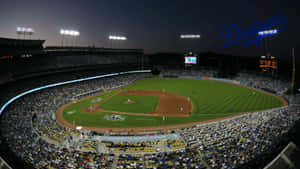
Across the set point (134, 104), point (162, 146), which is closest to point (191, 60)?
point (134, 104)

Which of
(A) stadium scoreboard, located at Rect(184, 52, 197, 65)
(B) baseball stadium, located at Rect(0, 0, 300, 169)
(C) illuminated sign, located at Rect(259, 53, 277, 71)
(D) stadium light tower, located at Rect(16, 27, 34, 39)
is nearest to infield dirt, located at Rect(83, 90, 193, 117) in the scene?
(B) baseball stadium, located at Rect(0, 0, 300, 169)

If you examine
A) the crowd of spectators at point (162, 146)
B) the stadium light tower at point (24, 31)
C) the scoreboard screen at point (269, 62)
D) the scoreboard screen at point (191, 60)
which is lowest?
the crowd of spectators at point (162, 146)

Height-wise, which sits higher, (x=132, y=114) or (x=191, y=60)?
(x=191, y=60)

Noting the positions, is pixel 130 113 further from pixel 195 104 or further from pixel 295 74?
pixel 295 74

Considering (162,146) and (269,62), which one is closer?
(162,146)

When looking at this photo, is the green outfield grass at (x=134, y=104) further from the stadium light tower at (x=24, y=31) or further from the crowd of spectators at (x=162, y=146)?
the stadium light tower at (x=24, y=31)

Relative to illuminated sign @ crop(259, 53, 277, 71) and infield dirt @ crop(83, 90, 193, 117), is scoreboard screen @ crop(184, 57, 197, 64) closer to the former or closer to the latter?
infield dirt @ crop(83, 90, 193, 117)

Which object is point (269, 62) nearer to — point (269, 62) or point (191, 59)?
point (269, 62)

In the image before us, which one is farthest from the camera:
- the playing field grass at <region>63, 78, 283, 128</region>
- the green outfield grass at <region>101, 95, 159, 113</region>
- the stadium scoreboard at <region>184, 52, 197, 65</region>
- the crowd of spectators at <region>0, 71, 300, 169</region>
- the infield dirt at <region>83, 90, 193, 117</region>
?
the stadium scoreboard at <region>184, 52, 197, 65</region>

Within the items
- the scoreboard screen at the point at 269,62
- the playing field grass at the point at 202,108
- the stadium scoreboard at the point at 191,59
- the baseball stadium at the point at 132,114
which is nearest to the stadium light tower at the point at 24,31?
the baseball stadium at the point at 132,114
